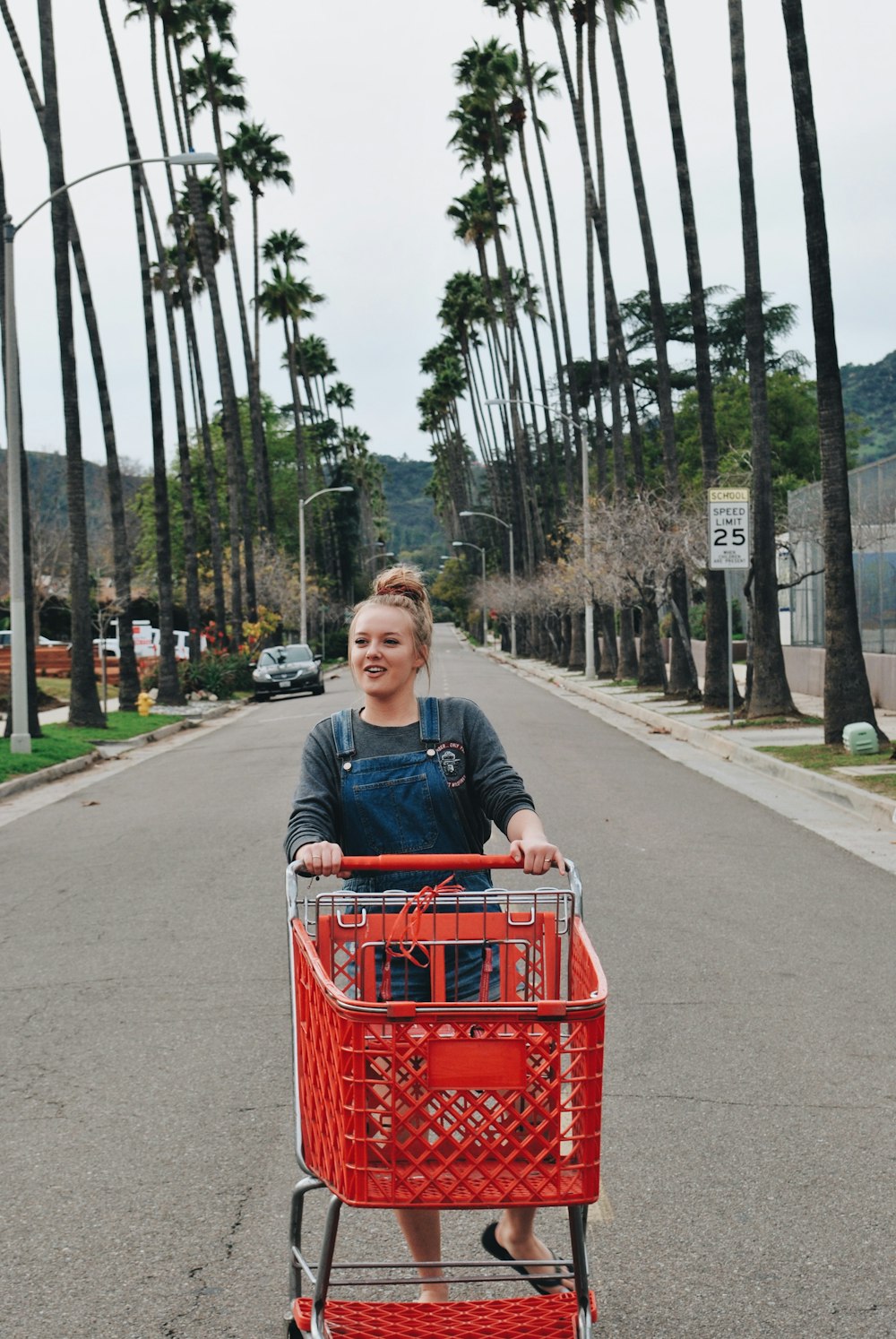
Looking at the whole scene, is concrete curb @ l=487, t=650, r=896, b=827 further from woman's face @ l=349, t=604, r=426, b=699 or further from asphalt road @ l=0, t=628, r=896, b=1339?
woman's face @ l=349, t=604, r=426, b=699

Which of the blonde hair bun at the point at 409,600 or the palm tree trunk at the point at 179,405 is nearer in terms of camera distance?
the blonde hair bun at the point at 409,600

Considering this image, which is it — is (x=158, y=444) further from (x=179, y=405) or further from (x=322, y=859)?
(x=322, y=859)

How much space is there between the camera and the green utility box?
2022 centimetres

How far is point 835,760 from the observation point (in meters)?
19.8

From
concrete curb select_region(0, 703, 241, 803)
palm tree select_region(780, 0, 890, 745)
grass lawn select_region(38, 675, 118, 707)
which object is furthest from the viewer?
grass lawn select_region(38, 675, 118, 707)

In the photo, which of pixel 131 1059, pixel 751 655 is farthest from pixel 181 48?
pixel 131 1059

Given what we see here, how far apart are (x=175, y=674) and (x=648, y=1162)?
110 ft

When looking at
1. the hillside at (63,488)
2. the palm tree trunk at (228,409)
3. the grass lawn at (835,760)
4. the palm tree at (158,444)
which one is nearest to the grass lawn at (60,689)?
the palm tree at (158,444)

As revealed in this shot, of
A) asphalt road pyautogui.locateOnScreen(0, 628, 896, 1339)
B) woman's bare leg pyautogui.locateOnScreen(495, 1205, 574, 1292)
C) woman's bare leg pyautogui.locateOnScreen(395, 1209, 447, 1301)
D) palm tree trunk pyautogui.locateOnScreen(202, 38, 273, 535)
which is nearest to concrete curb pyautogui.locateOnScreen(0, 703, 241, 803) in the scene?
asphalt road pyautogui.locateOnScreen(0, 628, 896, 1339)

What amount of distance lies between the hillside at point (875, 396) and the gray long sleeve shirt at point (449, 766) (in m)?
184

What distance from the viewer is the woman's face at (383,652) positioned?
420 cm

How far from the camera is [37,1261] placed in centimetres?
460

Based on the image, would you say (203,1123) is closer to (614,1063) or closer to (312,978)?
(614,1063)

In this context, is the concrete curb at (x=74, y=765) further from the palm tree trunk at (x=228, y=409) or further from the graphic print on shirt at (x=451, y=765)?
the graphic print on shirt at (x=451, y=765)
